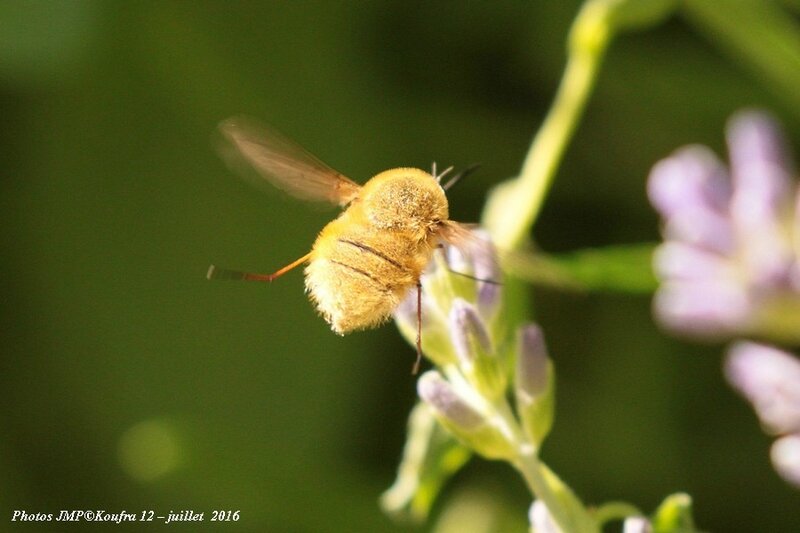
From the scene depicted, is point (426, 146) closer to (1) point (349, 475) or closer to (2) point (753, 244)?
(1) point (349, 475)

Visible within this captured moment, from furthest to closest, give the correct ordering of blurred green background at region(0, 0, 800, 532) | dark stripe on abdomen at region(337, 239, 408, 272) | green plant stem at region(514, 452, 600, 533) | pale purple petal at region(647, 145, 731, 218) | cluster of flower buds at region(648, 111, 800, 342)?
blurred green background at region(0, 0, 800, 532) < pale purple petal at region(647, 145, 731, 218) < cluster of flower buds at region(648, 111, 800, 342) < dark stripe on abdomen at region(337, 239, 408, 272) < green plant stem at region(514, 452, 600, 533)

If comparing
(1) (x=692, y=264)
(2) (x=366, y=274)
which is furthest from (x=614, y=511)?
(1) (x=692, y=264)

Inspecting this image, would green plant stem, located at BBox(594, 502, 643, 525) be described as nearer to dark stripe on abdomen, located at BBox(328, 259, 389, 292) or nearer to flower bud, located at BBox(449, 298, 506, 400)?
flower bud, located at BBox(449, 298, 506, 400)

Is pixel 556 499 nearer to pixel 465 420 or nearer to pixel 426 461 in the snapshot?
pixel 465 420

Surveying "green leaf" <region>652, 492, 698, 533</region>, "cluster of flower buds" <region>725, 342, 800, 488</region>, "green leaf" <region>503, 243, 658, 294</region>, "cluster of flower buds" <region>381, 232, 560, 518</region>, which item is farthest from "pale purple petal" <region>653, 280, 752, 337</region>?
"green leaf" <region>652, 492, 698, 533</region>

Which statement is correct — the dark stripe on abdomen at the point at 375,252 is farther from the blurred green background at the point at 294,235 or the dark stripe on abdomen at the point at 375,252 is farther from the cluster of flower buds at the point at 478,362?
the blurred green background at the point at 294,235
